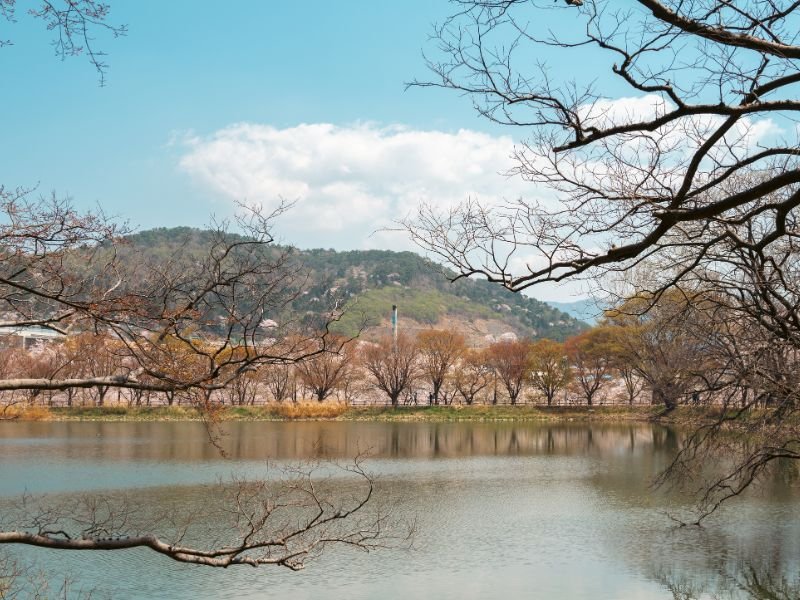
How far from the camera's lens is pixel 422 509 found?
57.1ft

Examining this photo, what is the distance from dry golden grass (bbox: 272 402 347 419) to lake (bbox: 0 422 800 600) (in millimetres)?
14418

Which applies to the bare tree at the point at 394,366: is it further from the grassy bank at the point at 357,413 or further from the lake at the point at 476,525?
the lake at the point at 476,525

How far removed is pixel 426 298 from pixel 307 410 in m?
98.2

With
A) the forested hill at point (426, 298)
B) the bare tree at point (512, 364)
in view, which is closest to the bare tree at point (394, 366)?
the bare tree at point (512, 364)

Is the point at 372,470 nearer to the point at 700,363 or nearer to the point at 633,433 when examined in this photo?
the point at 700,363

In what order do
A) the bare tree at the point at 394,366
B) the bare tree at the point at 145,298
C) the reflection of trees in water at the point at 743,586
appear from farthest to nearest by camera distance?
the bare tree at the point at 394,366 → the reflection of trees in water at the point at 743,586 → the bare tree at the point at 145,298

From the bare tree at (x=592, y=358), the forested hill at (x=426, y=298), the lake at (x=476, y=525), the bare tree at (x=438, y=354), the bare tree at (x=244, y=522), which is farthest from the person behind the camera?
the forested hill at (x=426, y=298)

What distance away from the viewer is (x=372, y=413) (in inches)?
1981

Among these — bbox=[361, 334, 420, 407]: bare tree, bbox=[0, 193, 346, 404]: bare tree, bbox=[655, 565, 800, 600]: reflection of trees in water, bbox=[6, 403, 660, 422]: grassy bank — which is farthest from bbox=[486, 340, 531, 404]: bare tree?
bbox=[0, 193, 346, 404]: bare tree

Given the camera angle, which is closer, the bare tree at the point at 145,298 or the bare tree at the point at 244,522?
the bare tree at the point at 145,298

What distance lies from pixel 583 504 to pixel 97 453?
55.7 ft

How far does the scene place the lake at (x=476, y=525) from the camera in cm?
1170

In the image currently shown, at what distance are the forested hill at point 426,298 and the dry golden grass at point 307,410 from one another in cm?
7470

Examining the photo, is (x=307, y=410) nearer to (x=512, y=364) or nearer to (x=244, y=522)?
(x=512, y=364)
